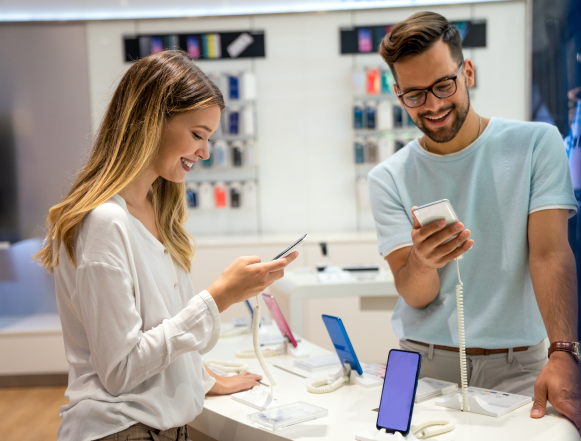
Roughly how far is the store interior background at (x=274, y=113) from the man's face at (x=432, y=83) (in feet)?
9.52

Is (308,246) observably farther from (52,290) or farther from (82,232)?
(82,232)

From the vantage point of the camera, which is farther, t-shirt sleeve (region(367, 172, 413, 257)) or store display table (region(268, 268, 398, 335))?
store display table (region(268, 268, 398, 335))

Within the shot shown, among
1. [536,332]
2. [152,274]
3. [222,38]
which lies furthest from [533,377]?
[222,38]

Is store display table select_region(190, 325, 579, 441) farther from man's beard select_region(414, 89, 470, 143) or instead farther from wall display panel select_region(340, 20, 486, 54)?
wall display panel select_region(340, 20, 486, 54)

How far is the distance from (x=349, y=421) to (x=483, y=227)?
68 cm

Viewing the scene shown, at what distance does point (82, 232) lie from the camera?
116cm

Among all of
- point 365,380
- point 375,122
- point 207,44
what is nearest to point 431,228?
point 365,380

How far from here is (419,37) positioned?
5.04ft

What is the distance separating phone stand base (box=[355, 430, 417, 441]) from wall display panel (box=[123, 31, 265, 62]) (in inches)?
168

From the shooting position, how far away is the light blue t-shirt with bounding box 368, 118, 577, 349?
1.53m

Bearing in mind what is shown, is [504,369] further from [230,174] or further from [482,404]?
[230,174]

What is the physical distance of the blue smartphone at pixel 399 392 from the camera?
1.19 m

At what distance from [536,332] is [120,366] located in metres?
1.14

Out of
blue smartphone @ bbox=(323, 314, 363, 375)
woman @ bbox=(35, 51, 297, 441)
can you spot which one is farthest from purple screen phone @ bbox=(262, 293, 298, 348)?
woman @ bbox=(35, 51, 297, 441)
